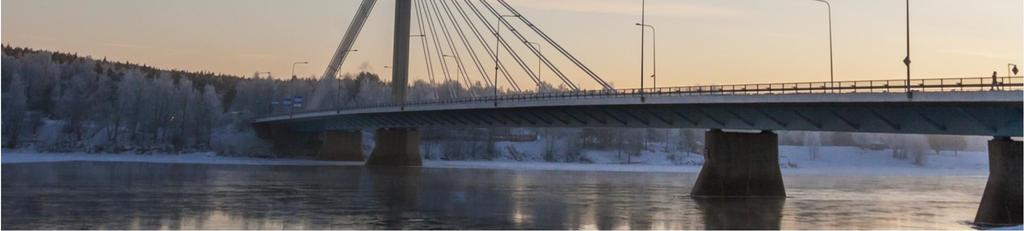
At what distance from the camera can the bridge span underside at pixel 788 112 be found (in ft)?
119

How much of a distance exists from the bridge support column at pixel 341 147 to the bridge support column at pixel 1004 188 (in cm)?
10098

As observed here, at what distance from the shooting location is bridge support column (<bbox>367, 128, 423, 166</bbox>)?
348ft

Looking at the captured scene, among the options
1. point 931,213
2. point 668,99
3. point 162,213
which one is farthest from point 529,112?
point 162,213

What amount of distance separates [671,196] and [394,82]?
5655cm

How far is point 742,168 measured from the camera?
168 feet

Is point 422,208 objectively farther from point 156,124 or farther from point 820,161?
point 820,161

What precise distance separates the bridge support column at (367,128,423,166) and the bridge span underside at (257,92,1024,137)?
82.5 feet

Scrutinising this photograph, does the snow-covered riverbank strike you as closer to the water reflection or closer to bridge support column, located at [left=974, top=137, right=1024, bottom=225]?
the water reflection

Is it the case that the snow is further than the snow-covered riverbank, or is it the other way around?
the snow

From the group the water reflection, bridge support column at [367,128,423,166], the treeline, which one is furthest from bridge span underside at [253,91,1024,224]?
the treeline

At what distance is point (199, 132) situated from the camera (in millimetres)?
146125

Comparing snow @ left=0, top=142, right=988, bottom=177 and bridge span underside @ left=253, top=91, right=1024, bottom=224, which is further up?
bridge span underside @ left=253, top=91, right=1024, bottom=224

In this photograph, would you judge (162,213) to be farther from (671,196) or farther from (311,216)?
(671,196)

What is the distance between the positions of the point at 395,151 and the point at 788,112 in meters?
65.8
